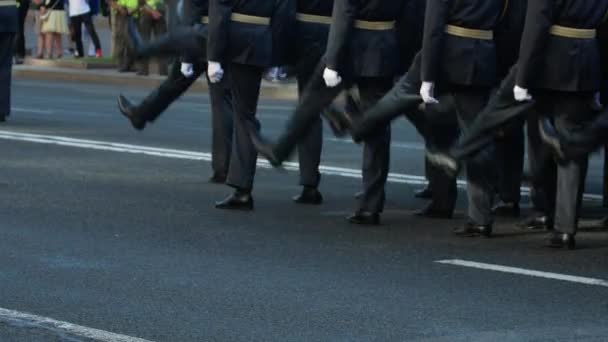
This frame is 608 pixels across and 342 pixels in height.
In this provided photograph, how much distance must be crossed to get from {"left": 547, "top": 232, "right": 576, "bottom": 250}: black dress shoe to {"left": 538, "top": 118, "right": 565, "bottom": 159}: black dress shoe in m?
0.44

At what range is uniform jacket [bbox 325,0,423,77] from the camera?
10508mm

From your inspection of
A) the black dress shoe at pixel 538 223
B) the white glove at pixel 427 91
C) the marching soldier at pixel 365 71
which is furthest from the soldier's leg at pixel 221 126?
the black dress shoe at pixel 538 223

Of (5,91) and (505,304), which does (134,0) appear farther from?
(505,304)

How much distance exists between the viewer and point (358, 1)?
34.6 ft

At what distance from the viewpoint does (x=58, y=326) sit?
7.45 m

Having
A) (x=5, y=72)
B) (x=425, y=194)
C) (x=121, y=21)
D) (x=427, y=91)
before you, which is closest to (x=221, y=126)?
(x=425, y=194)

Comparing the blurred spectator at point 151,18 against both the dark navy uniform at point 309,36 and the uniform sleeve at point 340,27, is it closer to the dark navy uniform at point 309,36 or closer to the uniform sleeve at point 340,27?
the dark navy uniform at point 309,36

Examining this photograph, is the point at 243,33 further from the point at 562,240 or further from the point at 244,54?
the point at 562,240

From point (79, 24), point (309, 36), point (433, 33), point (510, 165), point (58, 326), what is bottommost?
point (79, 24)

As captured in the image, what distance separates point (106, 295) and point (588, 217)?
419 cm

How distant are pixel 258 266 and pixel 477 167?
1.79m

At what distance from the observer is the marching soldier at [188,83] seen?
477 inches

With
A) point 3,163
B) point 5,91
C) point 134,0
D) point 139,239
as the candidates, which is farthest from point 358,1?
point 134,0

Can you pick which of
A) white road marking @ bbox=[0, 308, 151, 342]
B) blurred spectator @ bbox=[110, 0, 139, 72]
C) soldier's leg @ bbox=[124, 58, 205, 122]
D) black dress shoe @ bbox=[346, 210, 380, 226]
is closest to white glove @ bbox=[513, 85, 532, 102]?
black dress shoe @ bbox=[346, 210, 380, 226]
